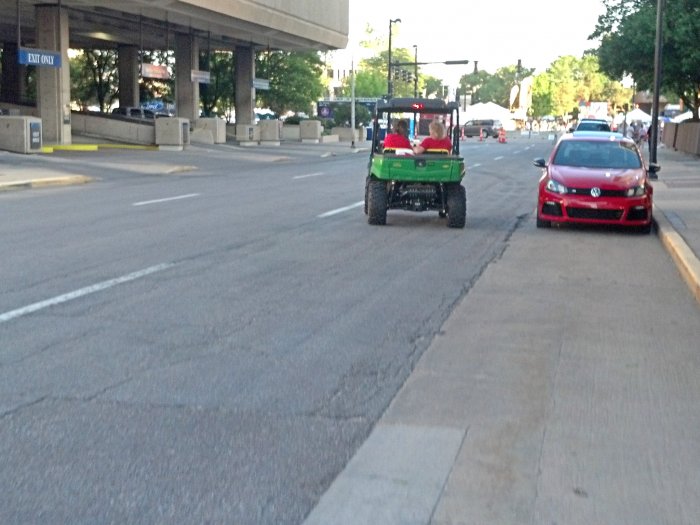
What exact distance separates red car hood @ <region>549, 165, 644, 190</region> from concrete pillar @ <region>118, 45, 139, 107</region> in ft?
167

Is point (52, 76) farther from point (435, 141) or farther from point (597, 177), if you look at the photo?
point (597, 177)

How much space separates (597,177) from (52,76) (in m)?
32.3

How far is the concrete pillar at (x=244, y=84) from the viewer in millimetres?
65238

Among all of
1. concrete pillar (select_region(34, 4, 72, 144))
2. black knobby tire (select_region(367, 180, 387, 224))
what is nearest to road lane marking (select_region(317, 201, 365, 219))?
black knobby tire (select_region(367, 180, 387, 224))

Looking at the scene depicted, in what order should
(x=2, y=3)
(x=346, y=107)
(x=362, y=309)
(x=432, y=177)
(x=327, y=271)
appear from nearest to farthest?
1. (x=362, y=309)
2. (x=327, y=271)
3. (x=432, y=177)
4. (x=2, y=3)
5. (x=346, y=107)

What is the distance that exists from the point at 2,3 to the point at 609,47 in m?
25.5

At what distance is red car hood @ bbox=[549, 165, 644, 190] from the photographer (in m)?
16.5

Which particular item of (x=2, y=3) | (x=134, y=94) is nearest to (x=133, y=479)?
(x=2, y=3)

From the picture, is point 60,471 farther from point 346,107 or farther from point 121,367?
point 346,107

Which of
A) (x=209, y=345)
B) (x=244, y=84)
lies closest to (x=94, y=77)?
(x=244, y=84)

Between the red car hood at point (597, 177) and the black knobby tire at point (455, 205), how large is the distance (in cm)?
151

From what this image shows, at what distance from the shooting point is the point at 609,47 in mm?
47438

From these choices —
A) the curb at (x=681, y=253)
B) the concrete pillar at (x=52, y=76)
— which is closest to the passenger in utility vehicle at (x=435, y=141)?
the curb at (x=681, y=253)

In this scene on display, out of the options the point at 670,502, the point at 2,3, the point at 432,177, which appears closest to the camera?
the point at 670,502
